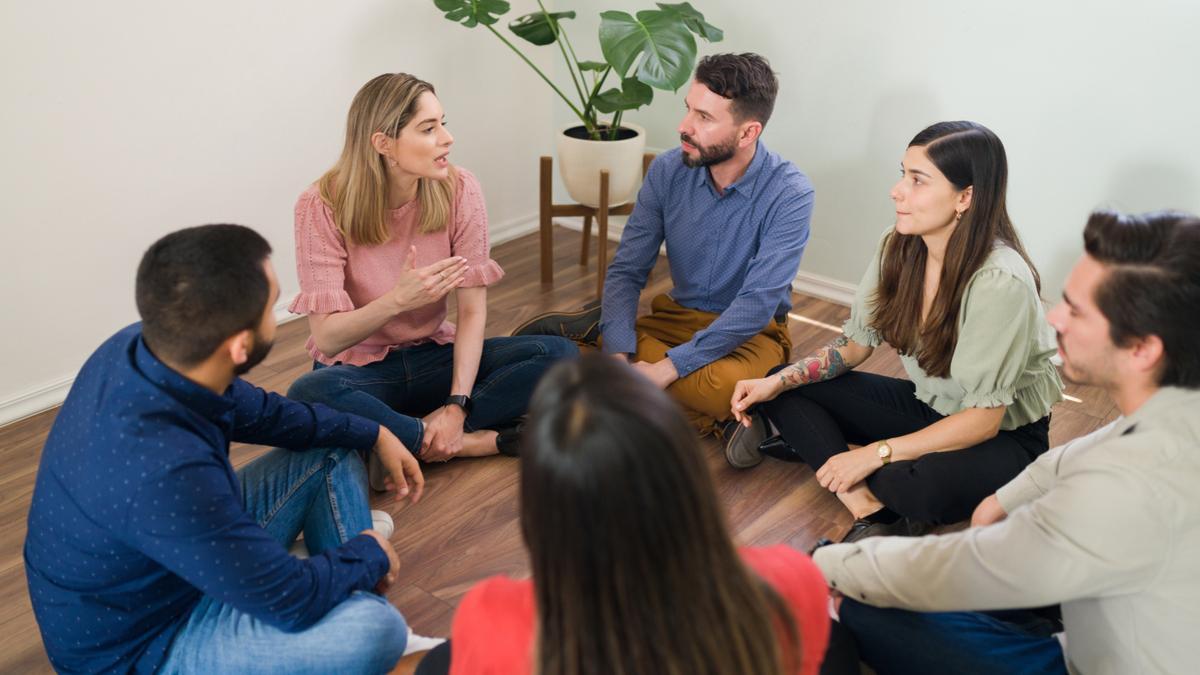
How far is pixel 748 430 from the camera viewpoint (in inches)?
92.2

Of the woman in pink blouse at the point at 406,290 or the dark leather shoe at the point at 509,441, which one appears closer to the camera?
the woman in pink blouse at the point at 406,290

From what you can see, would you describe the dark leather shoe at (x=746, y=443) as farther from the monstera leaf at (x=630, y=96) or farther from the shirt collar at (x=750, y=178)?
the monstera leaf at (x=630, y=96)

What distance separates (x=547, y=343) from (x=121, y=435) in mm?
1304

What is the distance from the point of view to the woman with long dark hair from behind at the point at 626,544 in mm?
894

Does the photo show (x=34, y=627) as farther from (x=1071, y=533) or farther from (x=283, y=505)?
(x=1071, y=533)

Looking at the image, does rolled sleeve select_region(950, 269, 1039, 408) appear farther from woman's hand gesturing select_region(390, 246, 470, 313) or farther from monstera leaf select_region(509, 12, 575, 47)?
monstera leaf select_region(509, 12, 575, 47)

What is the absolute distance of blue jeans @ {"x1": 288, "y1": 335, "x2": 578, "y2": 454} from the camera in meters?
2.22

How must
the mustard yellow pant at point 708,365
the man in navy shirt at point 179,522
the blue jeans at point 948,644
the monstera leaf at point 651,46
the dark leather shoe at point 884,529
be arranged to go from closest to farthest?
the man in navy shirt at point 179,522 → the blue jeans at point 948,644 → the dark leather shoe at point 884,529 → the mustard yellow pant at point 708,365 → the monstera leaf at point 651,46

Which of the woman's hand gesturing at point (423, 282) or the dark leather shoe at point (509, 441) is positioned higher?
the woman's hand gesturing at point (423, 282)

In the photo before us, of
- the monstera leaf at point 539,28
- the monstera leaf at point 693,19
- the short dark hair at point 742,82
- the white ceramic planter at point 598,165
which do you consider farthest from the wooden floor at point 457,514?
the monstera leaf at point 539,28

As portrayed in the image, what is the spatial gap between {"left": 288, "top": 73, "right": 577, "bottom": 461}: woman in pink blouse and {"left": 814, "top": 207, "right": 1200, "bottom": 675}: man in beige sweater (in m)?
1.20

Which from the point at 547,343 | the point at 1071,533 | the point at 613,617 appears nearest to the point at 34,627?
the point at 547,343

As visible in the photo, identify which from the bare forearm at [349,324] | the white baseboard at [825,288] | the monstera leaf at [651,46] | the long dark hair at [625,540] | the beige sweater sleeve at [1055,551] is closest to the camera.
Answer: the long dark hair at [625,540]

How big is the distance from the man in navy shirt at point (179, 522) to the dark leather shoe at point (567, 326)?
1235mm
